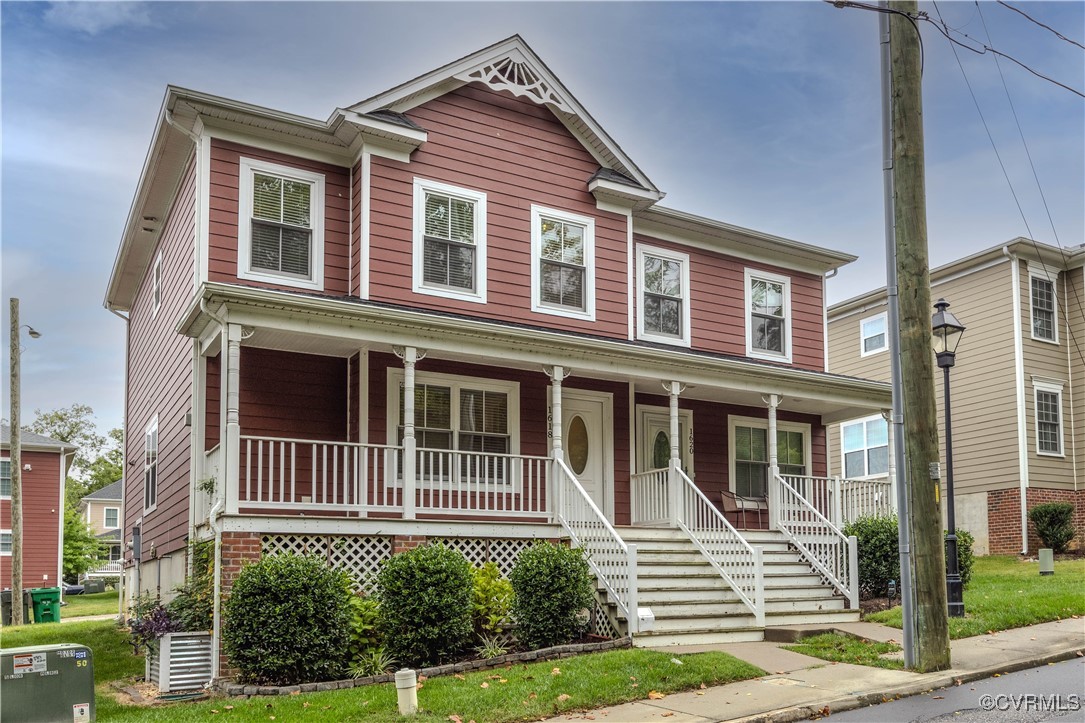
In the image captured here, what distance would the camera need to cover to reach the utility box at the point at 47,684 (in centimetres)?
897

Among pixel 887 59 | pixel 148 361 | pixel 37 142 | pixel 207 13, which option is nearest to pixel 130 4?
pixel 207 13

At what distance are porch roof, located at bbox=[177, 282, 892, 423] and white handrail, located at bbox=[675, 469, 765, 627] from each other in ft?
5.99

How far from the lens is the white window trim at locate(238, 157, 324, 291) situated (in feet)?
47.7

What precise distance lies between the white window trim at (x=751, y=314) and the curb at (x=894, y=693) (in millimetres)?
9024

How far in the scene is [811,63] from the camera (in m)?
22.6

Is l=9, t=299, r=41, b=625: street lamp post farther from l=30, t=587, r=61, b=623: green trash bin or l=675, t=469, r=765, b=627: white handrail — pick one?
l=675, t=469, r=765, b=627: white handrail

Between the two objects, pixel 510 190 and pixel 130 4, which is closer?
pixel 510 190

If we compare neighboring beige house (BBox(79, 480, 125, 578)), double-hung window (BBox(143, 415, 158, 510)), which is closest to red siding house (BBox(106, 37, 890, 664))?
double-hung window (BBox(143, 415, 158, 510))

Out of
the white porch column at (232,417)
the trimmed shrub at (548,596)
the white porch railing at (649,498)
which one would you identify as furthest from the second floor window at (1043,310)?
the white porch column at (232,417)

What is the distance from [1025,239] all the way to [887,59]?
15853 mm

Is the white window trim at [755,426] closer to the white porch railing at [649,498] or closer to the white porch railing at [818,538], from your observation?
the white porch railing at [818,538]

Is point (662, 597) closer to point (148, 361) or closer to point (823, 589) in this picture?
point (823, 589)

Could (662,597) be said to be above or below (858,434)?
below

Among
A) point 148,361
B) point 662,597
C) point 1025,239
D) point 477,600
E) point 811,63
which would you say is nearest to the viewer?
point 477,600
